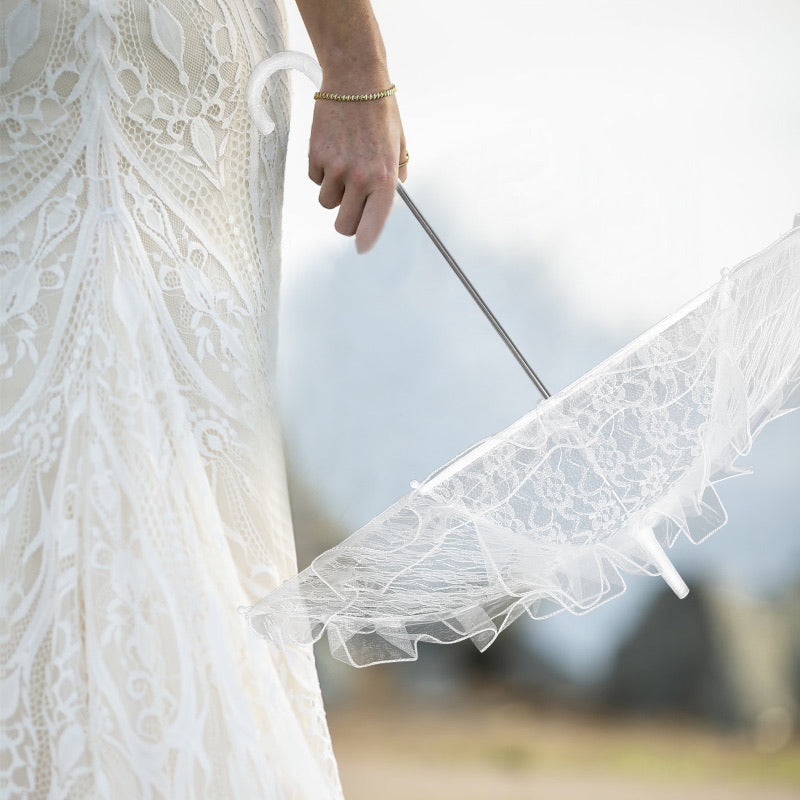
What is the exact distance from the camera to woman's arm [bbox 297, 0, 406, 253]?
668mm

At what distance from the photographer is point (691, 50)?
2602 millimetres

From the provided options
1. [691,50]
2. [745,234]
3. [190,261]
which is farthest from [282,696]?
[691,50]

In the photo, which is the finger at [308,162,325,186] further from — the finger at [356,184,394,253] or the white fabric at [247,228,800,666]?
the white fabric at [247,228,800,666]

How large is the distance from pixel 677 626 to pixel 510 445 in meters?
2.50

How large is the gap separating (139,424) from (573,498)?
273 mm

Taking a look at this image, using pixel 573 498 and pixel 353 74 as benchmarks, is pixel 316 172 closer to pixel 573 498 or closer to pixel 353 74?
pixel 353 74

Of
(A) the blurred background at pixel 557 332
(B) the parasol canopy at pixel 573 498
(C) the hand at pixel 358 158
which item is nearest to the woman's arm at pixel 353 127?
(C) the hand at pixel 358 158

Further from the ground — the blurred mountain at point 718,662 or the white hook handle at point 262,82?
the white hook handle at point 262,82

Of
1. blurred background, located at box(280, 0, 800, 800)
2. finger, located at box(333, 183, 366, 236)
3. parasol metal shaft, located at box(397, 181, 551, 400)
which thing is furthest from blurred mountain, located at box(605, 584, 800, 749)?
finger, located at box(333, 183, 366, 236)

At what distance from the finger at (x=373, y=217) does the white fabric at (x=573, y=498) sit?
0.75 ft

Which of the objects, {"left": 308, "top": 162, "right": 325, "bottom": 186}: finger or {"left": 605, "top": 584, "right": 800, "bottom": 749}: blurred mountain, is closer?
{"left": 308, "top": 162, "right": 325, "bottom": 186}: finger

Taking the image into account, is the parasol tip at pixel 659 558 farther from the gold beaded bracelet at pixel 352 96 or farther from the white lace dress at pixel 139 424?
the gold beaded bracelet at pixel 352 96

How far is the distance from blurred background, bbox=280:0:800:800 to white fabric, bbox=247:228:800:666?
214 cm

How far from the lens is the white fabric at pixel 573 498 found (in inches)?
19.7
